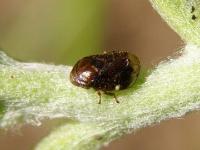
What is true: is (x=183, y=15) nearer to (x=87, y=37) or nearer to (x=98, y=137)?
(x=98, y=137)

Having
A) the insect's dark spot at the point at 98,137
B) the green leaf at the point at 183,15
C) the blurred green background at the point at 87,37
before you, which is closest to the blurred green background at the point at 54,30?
the blurred green background at the point at 87,37

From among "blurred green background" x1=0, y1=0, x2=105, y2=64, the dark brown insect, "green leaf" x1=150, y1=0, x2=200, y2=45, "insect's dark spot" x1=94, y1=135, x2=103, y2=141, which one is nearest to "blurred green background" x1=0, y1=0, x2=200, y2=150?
"blurred green background" x1=0, y1=0, x2=105, y2=64

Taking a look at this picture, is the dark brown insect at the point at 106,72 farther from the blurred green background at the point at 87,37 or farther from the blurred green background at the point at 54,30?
the blurred green background at the point at 54,30

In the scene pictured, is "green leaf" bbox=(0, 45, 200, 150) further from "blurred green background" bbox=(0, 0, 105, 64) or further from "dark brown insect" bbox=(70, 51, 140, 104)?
"blurred green background" bbox=(0, 0, 105, 64)

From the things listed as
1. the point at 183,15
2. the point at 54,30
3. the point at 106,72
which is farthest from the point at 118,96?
the point at 54,30

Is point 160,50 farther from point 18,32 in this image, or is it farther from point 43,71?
point 43,71
